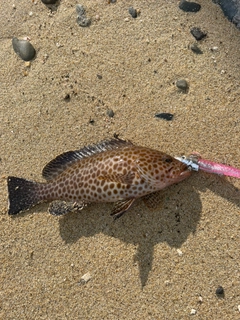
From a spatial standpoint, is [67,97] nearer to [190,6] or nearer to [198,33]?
[198,33]

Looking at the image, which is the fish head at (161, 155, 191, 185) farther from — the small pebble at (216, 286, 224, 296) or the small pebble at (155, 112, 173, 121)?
the small pebble at (216, 286, 224, 296)

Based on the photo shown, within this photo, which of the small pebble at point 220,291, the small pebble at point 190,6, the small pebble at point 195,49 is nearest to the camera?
the small pebble at point 220,291

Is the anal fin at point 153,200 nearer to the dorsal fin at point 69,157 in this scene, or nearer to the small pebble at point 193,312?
the dorsal fin at point 69,157

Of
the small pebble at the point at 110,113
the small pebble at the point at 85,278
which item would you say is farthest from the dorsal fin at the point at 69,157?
the small pebble at the point at 85,278

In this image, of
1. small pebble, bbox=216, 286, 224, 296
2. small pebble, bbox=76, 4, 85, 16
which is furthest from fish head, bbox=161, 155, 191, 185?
small pebble, bbox=76, 4, 85, 16

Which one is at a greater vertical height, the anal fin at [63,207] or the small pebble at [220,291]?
the anal fin at [63,207]

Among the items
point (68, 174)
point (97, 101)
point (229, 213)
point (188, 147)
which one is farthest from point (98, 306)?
point (97, 101)

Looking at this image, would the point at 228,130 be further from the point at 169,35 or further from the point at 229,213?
the point at 169,35
